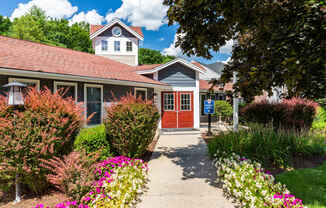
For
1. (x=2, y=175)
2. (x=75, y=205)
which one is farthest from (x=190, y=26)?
(x=2, y=175)

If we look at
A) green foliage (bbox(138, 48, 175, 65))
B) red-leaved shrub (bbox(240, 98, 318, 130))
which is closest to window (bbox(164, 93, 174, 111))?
red-leaved shrub (bbox(240, 98, 318, 130))

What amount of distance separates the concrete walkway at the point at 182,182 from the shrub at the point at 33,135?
216 cm

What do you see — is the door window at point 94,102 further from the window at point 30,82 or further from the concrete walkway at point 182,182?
the concrete walkway at point 182,182

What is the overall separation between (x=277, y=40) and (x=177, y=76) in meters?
8.68

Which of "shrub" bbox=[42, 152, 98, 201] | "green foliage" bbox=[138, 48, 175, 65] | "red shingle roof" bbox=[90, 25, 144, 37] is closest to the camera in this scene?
"shrub" bbox=[42, 152, 98, 201]

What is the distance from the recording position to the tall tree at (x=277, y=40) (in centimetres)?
251

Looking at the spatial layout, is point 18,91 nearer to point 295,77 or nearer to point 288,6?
point 295,77

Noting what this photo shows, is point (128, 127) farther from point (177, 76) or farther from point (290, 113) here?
point (290, 113)

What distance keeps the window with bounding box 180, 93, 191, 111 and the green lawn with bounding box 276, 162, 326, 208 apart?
24.7 ft

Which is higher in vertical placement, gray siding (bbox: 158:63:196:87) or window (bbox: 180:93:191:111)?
gray siding (bbox: 158:63:196:87)

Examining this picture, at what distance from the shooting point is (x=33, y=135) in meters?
3.35

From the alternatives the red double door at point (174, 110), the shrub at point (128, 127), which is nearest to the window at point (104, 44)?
the red double door at point (174, 110)

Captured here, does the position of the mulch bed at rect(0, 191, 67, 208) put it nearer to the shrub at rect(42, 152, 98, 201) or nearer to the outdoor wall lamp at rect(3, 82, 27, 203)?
the outdoor wall lamp at rect(3, 82, 27, 203)

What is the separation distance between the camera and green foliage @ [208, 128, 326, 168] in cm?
483
